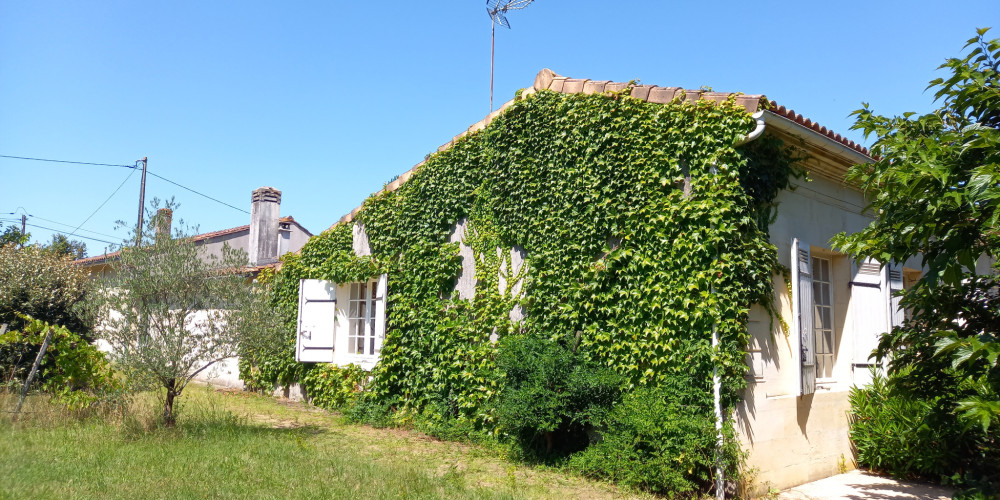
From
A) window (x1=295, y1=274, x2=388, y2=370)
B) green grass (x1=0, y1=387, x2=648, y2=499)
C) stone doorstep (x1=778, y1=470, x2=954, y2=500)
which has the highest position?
window (x1=295, y1=274, x2=388, y2=370)

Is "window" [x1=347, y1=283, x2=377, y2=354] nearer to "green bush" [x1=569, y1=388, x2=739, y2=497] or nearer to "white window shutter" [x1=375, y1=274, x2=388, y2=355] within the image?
"white window shutter" [x1=375, y1=274, x2=388, y2=355]

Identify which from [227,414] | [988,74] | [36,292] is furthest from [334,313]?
[988,74]

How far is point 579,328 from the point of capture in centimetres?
730

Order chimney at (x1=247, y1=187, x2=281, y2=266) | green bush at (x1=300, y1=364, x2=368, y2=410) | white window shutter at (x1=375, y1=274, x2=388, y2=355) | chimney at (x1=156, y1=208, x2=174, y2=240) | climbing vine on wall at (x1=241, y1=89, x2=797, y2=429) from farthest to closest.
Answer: chimney at (x1=247, y1=187, x2=281, y2=266), green bush at (x1=300, y1=364, x2=368, y2=410), white window shutter at (x1=375, y1=274, x2=388, y2=355), chimney at (x1=156, y1=208, x2=174, y2=240), climbing vine on wall at (x1=241, y1=89, x2=797, y2=429)

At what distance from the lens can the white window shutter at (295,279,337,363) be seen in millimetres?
10570

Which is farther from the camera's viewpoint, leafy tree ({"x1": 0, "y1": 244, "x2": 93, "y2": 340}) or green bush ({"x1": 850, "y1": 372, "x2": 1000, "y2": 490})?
leafy tree ({"x1": 0, "y1": 244, "x2": 93, "y2": 340})

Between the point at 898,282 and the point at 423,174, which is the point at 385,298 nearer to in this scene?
the point at 423,174

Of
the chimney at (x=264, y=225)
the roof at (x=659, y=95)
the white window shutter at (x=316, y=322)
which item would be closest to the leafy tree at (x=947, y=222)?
the roof at (x=659, y=95)

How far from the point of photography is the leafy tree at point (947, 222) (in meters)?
4.09

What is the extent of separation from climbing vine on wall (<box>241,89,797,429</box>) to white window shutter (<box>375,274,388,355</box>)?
0.12 m

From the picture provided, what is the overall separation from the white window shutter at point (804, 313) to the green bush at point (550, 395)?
1821 mm

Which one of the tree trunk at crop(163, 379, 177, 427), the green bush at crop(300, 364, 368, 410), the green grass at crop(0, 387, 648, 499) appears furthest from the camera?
the green bush at crop(300, 364, 368, 410)

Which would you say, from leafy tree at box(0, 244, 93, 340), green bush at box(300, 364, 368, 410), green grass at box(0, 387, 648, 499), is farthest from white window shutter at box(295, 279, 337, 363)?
leafy tree at box(0, 244, 93, 340)

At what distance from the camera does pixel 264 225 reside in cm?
1712
